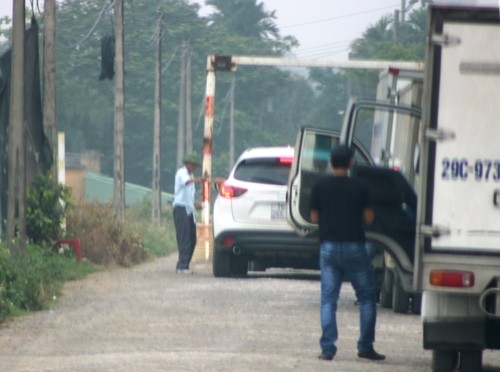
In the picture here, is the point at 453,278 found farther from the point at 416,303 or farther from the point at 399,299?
the point at 416,303

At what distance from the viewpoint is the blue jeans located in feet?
39.3

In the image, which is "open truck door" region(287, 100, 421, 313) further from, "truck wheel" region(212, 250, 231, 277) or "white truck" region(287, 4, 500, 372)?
"truck wheel" region(212, 250, 231, 277)

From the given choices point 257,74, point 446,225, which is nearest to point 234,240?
point 446,225

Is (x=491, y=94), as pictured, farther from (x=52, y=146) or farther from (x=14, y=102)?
(x=52, y=146)

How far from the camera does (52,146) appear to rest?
2364cm

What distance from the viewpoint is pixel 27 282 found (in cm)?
1639

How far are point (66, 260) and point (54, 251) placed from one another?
1.82 ft

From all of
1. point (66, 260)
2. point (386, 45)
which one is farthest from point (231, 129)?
point (66, 260)

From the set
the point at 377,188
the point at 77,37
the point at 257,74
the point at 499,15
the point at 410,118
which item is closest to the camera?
the point at 499,15

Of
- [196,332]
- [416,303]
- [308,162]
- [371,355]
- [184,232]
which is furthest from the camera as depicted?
[184,232]

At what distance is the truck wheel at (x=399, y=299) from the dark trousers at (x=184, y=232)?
6291 millimetres

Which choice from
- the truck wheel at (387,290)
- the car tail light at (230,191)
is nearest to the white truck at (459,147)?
the truck wheel at (387,290)

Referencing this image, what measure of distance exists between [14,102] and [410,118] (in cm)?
685

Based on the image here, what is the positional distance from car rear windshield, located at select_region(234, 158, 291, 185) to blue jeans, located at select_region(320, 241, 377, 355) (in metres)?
7.35
